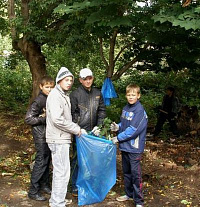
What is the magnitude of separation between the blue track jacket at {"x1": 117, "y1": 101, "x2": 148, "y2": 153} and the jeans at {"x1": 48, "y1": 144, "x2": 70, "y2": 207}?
72cm

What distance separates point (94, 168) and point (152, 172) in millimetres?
1765

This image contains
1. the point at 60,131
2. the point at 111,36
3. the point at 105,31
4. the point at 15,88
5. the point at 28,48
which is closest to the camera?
the point at 60,131

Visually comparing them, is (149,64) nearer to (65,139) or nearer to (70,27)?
(70,27)

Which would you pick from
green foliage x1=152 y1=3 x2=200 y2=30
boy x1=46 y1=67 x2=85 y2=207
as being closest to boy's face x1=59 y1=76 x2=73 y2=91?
boy x1=46 y1=67 x2=85 y2=207

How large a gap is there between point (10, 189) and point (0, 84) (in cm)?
971

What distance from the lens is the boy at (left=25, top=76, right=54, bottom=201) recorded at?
4184 mm

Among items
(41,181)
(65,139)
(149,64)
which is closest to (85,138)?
(65,139)

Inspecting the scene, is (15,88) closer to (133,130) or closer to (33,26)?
(33,26)

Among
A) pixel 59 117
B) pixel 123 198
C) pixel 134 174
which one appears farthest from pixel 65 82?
pixel 123 198

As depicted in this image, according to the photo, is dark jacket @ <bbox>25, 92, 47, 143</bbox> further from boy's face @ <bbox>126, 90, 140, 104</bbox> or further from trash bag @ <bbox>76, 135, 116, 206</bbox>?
boy's face @ <bbox>126, 90, 140, 104</bbox>

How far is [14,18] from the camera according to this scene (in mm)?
7262

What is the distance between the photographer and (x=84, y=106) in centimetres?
418

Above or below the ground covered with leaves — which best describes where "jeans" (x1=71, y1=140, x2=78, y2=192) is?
above

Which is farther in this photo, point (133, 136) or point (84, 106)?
point (84, 106)
